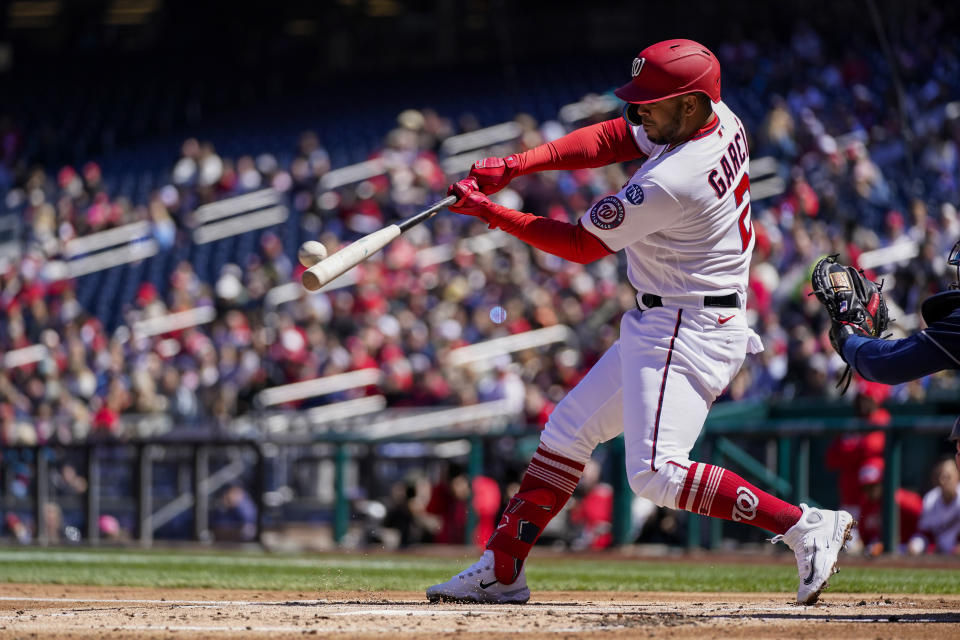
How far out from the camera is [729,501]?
14.5 feet

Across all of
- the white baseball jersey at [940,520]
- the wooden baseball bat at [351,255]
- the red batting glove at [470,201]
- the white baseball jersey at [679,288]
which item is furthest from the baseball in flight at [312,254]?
the white baseball jersey at [940,520]

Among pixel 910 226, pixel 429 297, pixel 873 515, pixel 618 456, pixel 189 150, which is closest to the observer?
pixel 873 515

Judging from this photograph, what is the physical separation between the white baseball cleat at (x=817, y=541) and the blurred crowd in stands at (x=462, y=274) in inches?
197

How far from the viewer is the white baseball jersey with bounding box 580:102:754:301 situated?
429 cm

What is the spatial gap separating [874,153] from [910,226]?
1.84 meters

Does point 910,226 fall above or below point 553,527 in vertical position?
above

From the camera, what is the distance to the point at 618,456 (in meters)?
10.1

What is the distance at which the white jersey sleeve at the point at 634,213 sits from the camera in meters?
4.28

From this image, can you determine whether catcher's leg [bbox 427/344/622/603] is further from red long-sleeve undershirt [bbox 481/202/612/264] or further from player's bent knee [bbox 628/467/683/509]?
red long-sleeve undershirt [bbox 481/202/612/264]

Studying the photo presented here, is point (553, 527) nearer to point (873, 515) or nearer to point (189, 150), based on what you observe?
point (873, 515)

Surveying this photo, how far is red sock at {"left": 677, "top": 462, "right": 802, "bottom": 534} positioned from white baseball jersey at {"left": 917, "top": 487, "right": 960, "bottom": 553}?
14.7 feet

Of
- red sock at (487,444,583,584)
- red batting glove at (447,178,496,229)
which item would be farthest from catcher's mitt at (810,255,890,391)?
red batting glove at (447,178,496,229)

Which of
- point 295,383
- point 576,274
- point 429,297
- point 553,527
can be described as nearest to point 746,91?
point 576,274

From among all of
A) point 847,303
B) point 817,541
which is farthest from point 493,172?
point 817,541
